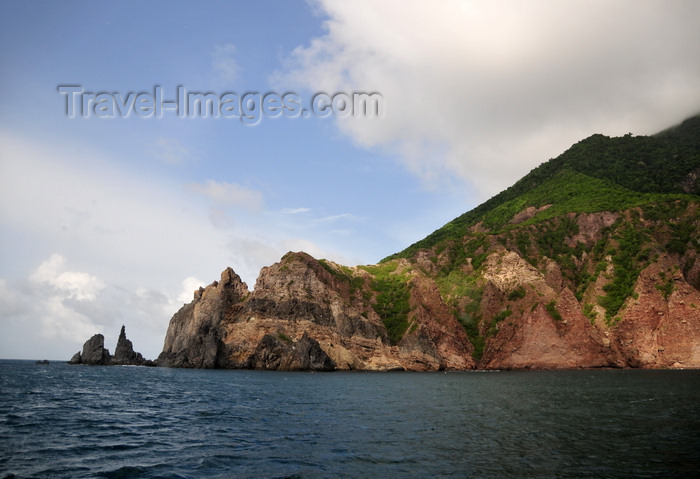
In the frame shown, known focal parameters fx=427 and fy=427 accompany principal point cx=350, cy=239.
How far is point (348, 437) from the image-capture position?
29.1m

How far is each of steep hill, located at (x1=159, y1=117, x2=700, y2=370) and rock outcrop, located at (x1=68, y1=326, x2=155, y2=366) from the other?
1535 cm

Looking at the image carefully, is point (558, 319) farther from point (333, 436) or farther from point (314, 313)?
point (333, 436)

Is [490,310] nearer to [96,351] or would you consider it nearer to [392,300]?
[392,300]

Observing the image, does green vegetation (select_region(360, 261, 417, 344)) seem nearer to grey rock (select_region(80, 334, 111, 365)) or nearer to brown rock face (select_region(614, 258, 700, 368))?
brown rock face (select_region(614, 258, 700, 368))

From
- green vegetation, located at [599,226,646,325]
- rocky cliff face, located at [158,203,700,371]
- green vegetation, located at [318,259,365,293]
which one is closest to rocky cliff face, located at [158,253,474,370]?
rocky cliff face, located at [158,203,700,371]

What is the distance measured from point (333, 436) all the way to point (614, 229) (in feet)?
545

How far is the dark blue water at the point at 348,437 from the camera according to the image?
69.2 feet

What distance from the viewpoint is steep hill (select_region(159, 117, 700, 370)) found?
422 feet

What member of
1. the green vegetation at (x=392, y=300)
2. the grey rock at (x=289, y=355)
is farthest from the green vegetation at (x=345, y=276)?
the grey rock at (x=289, y=355)

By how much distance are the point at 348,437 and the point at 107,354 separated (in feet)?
595

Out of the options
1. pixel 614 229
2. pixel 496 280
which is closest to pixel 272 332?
pixel 496 280

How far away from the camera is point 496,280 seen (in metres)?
161

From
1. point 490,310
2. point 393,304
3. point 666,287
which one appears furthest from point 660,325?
point 393,304

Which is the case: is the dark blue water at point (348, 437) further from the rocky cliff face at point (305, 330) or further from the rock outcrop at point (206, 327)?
the rock outcrop at point (206, 327)
